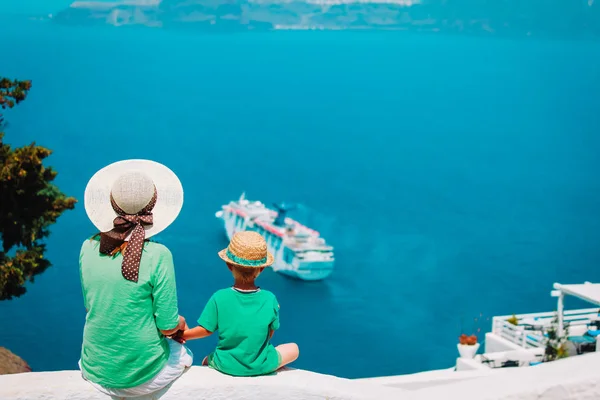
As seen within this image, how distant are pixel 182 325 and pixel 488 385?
2.67 ft

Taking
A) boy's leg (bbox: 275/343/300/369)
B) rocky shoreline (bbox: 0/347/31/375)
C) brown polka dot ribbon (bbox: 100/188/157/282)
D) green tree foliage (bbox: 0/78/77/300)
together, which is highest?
green tree foliage (bbox: 0/78/77/300)

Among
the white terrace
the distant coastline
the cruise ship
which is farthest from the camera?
the distant coastline

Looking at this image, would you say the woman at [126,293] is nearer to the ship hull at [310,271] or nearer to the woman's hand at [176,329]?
the woman's hand at [176,329]

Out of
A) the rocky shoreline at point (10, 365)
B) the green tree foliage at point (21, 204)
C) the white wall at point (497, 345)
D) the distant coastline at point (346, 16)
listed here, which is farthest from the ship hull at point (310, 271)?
the rocky shoreline at point (10, 365)

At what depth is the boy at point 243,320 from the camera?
2.27m

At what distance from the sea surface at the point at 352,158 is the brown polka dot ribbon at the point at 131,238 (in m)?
20.8

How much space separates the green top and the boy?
0.15 metres

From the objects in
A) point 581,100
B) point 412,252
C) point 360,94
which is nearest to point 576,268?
→ point 412,252

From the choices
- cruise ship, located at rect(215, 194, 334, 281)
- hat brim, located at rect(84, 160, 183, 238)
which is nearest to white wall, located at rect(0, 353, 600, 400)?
hat brim, located at rect(84, 160, 183, 238)

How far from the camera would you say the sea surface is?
84.3 feet

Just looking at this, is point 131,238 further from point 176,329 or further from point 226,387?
point 226,387

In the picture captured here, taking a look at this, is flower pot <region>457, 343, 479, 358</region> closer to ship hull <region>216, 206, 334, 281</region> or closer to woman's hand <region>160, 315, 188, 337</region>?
woman's hand <region>160, 315, 188, 337</region>

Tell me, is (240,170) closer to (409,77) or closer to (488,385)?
(409,77)

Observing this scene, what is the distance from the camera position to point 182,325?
2.24m
